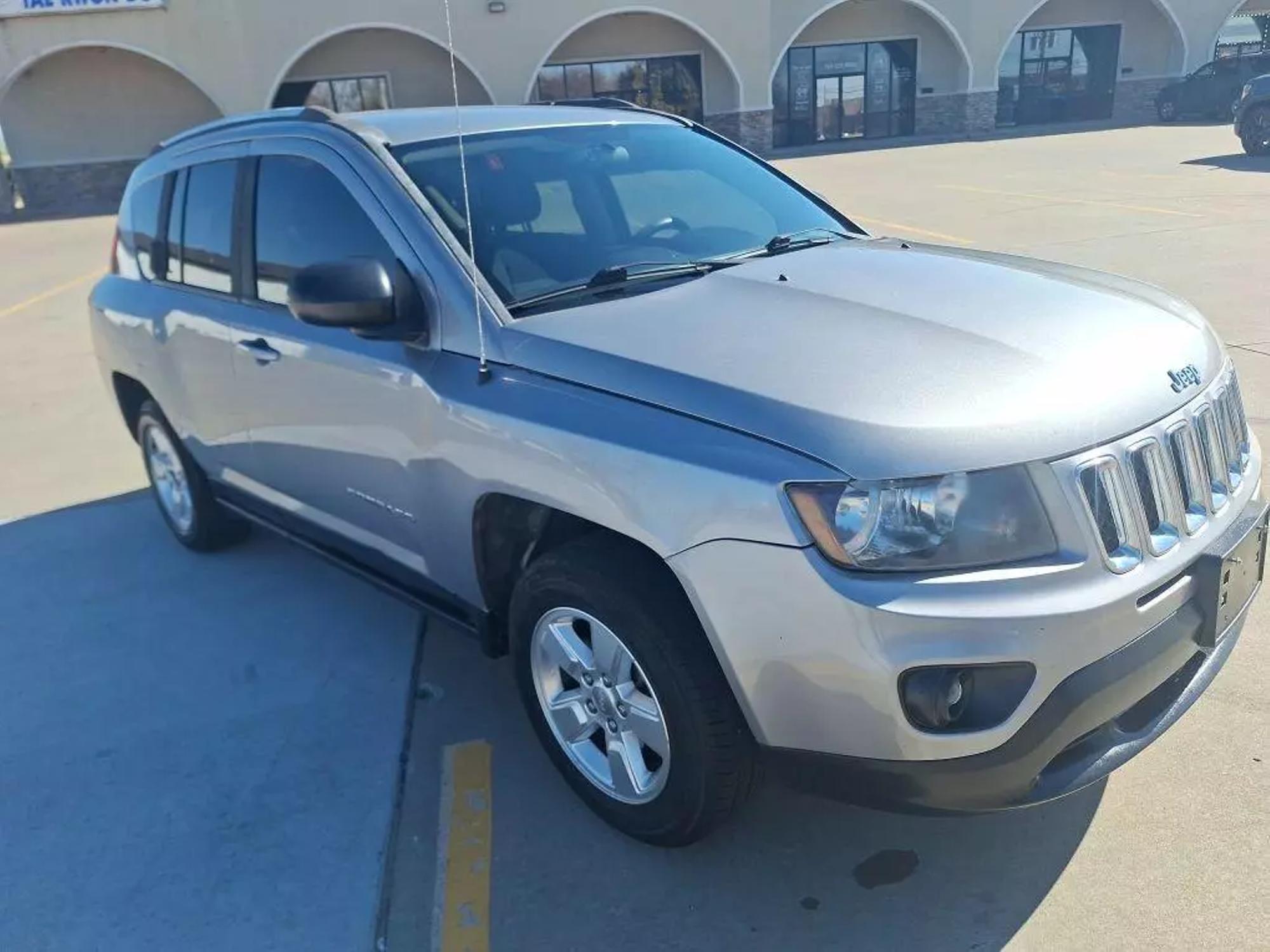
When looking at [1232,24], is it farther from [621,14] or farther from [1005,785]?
[1005,785]

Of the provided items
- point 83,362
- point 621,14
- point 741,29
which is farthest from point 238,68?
point 83,362

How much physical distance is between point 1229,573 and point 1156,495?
307mm

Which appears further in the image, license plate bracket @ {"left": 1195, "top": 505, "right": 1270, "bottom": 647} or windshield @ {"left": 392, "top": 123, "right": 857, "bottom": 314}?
windshield @ {"left": 392, "top": 123, "right": 857, "bottom": 314}

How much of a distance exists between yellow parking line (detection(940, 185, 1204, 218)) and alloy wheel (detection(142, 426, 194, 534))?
12.2 metres

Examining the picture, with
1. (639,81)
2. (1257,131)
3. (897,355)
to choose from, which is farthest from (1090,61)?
(897,355)

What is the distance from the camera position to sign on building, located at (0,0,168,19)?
2569 cm

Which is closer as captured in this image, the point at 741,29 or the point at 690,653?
the point at 690,653

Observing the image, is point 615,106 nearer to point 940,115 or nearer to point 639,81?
point 639,81

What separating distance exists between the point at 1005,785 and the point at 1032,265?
1.84 metres

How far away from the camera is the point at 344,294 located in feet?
9.50

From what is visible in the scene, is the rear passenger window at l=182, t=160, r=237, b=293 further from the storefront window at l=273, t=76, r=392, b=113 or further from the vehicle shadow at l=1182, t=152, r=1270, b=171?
the storefront window at l=273, t=76, r=392, b=113

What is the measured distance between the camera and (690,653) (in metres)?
2.49

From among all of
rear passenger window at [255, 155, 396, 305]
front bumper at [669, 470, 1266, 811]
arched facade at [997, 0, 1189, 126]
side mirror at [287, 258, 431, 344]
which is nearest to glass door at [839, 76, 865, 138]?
arched facade at [997, 0, 1189, 126]

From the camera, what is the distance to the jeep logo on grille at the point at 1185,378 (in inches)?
101
